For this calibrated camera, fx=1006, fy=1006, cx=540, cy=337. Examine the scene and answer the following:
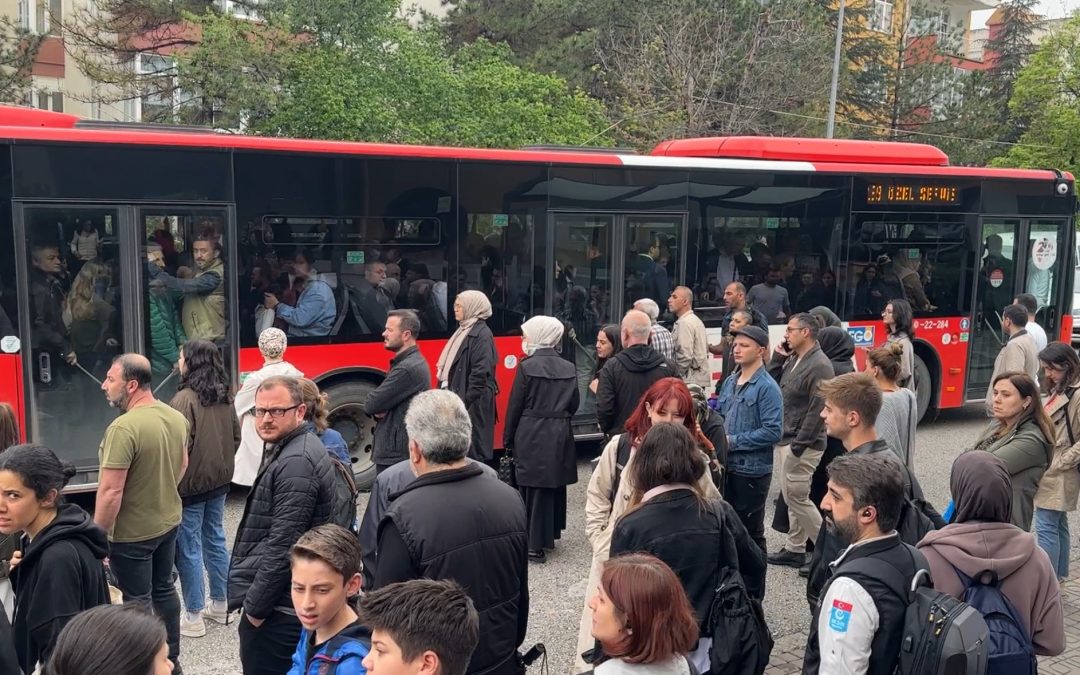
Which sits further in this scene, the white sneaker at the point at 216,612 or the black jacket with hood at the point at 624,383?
the black jacket with hood at the point at 624,383

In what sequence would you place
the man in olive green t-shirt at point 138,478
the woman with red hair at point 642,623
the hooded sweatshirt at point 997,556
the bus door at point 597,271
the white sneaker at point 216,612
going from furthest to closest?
the bus door at point 597,271, the white sneaker at point 216,612, the man in olive green t-shirt at point 138,478, the hooded sweatshirt at point 997,556, the woman with red hair at point 642,623

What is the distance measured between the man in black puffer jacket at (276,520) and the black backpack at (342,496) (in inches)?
3.0

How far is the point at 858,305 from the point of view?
11.6m

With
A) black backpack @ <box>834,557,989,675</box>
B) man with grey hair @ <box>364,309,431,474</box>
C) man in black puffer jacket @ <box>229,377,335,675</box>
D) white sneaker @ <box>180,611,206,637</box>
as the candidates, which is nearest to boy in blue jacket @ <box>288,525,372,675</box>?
man in black puffer jacket @ <box>229,377,335,675</box>

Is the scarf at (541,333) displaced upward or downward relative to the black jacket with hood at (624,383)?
upward

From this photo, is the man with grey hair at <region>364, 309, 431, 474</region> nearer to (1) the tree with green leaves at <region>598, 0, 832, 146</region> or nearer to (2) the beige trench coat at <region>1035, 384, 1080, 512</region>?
(2) the beige trench coat at <region>1035, 384, 1080, 512</region>

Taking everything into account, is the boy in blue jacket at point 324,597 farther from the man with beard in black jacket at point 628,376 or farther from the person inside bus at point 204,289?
the person inside bus at point 204,289

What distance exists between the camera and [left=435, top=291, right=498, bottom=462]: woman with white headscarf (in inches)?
303

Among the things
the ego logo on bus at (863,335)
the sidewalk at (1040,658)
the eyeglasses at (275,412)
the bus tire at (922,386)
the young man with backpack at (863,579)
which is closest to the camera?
the young man with backpack at (863,579)

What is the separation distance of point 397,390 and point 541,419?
1.09m

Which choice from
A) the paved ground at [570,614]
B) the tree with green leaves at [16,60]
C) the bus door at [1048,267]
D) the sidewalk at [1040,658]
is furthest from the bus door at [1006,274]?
the tree with green leaves at [16,60]

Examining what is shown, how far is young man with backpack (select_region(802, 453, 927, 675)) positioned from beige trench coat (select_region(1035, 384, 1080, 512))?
10.4 ft

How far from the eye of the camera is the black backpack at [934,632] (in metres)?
3.26

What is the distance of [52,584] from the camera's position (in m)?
3.53
